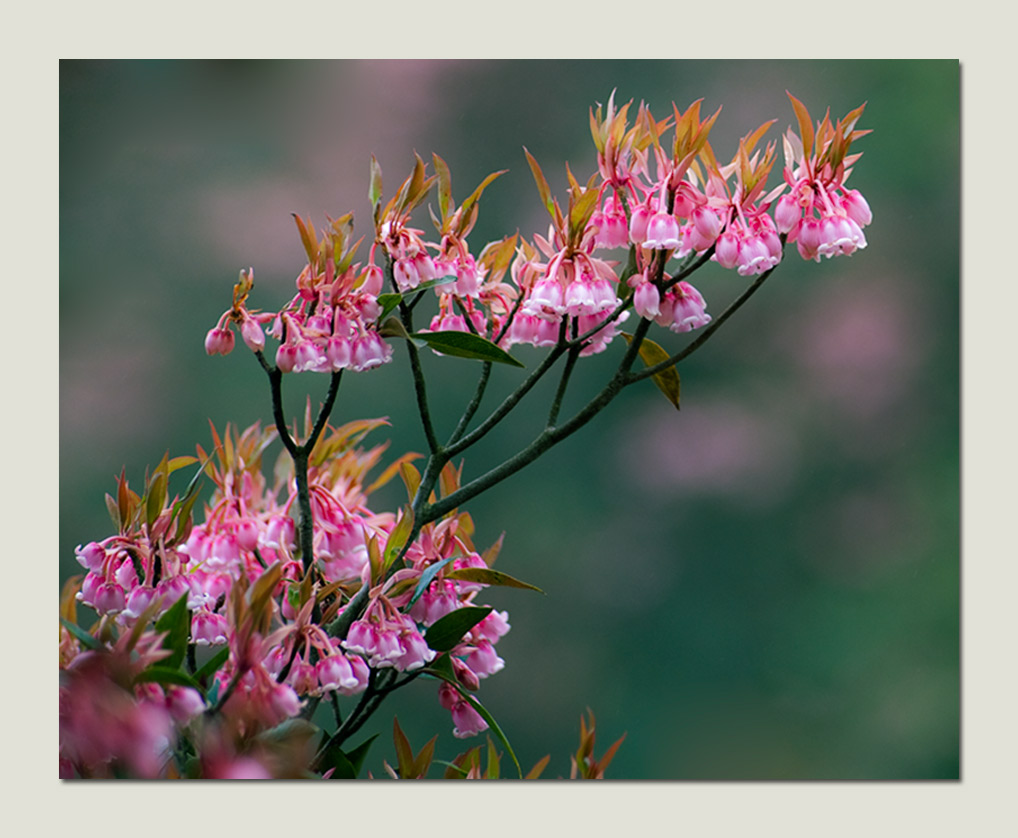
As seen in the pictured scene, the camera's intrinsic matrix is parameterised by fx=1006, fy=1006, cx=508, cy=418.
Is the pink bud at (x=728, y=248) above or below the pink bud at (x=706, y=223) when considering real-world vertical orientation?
below

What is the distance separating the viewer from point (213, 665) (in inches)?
34.5

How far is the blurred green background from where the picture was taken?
147cm

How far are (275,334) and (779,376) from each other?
112 cm

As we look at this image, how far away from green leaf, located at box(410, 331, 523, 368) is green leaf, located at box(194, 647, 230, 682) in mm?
321

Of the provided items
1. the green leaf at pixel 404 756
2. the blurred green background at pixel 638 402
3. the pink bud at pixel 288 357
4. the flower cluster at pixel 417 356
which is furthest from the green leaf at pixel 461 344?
the blurred green background at pixel 638 402

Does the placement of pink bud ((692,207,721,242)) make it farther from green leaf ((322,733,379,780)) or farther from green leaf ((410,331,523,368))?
green leaf ((322,733,379,780))

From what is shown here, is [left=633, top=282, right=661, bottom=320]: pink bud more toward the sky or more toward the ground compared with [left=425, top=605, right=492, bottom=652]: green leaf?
more toward the sky

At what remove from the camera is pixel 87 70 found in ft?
4.47

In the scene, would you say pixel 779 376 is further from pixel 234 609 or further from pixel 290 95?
pixel 234 609

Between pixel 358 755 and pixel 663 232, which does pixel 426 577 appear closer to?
pixel 358 755

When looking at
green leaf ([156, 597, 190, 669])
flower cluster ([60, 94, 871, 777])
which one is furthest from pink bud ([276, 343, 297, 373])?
green leaf ([156, 597, 190, 669])

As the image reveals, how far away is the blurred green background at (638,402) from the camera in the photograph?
1.47 meters

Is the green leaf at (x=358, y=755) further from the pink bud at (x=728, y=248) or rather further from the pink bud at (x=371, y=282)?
the pink bud at (x=728, y=248)

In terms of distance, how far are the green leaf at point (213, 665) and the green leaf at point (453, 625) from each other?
0.18 metres
